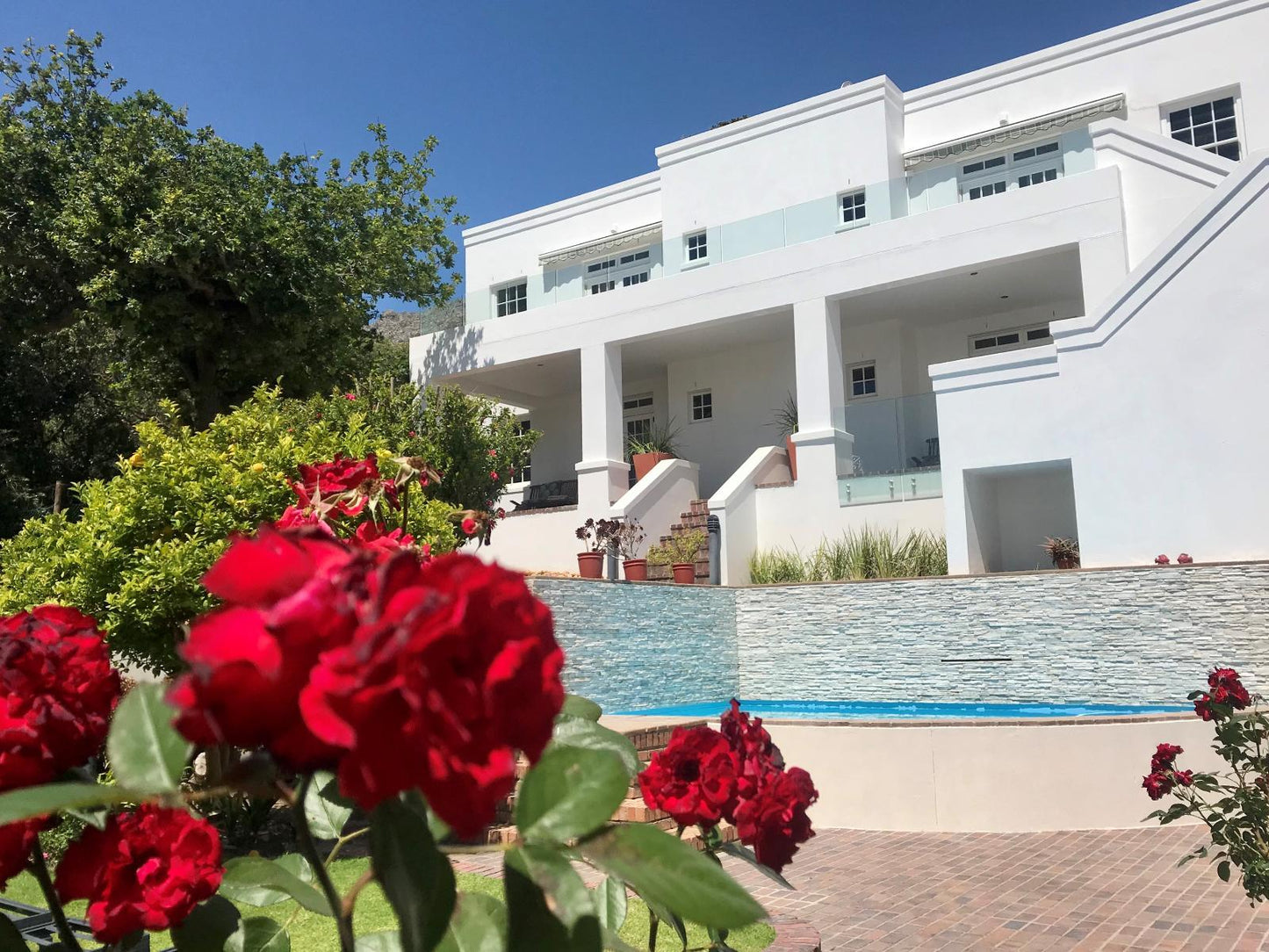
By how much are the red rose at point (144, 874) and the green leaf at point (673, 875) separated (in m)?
0.61

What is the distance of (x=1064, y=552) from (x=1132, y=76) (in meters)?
9.47

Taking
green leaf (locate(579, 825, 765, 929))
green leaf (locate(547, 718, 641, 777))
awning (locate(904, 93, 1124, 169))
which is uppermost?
awning (locate(904, 93, 1124, 169))

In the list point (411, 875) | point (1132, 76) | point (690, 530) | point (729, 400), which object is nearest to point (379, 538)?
point (411, 875)

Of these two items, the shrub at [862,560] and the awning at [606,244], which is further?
the awning at [606,244]

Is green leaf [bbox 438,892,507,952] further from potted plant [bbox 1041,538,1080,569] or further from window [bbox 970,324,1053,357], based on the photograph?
window [bbox 970,324,1053,357]

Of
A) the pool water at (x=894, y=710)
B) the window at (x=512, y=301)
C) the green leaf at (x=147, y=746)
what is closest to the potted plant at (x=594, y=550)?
the pool water at (x=894, y=710)

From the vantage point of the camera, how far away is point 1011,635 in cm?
1239

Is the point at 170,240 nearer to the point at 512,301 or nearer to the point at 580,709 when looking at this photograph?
the point at 512,301

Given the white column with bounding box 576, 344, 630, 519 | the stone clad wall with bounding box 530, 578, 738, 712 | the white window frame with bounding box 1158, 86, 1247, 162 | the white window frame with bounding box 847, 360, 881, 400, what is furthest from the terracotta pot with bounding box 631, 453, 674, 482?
the white window frame with bounding box 1158, 86, 1247, 162

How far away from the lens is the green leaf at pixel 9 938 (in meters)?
1.00

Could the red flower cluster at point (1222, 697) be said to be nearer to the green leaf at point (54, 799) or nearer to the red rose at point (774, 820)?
the red rose at point (774, 820)

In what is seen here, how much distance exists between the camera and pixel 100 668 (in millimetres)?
1118

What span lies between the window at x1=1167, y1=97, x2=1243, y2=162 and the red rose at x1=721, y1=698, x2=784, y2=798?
738 inches

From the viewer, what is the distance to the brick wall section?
11.4 meters
